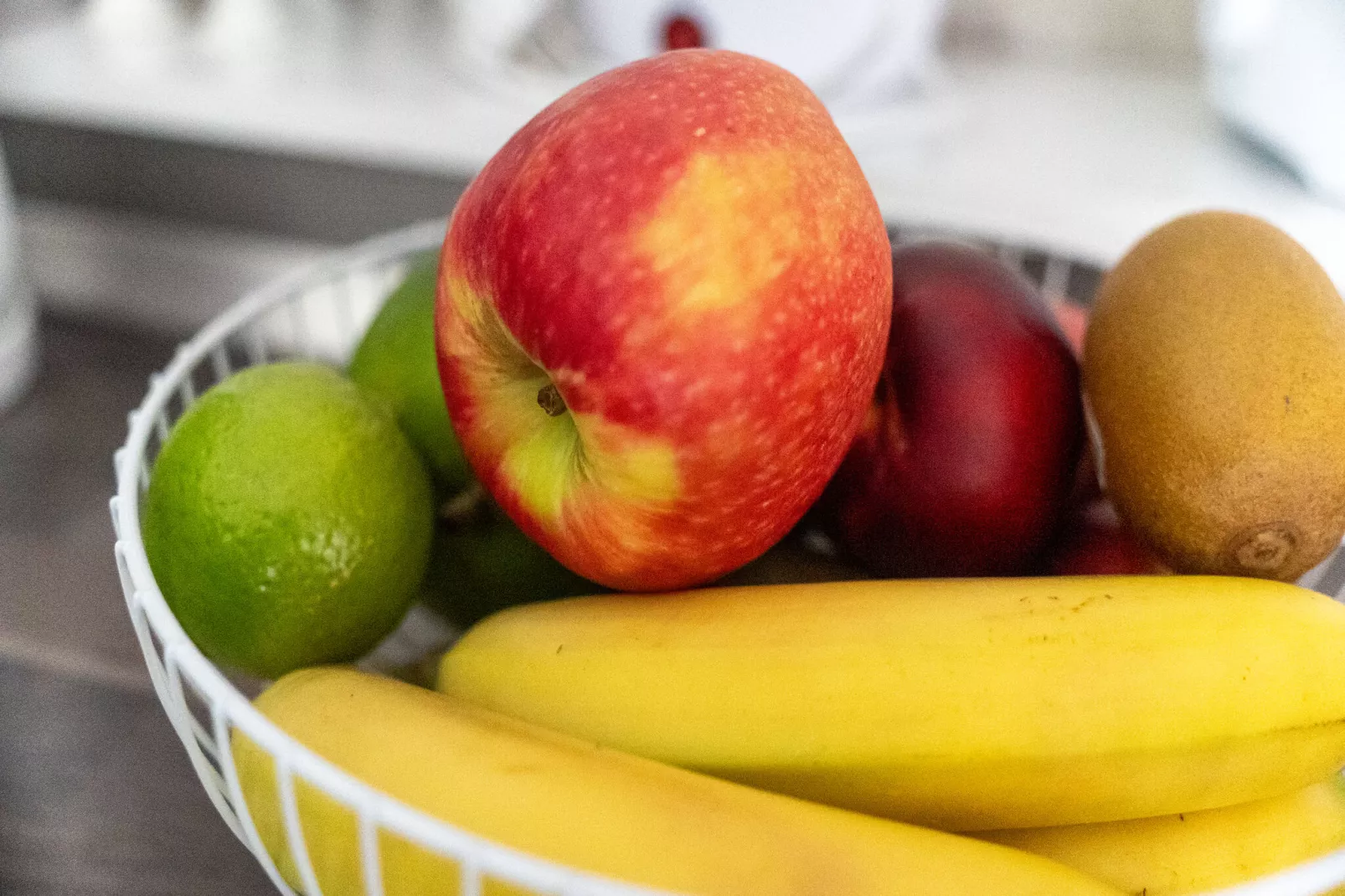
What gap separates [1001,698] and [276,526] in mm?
253

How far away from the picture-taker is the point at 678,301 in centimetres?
29

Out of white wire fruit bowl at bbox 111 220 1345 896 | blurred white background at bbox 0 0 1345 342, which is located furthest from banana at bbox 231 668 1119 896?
blurred white background at bbox 0 0 1345 342

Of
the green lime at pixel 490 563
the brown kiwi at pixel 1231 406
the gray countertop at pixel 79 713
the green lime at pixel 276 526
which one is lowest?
the gray countertop at pixel 79 713

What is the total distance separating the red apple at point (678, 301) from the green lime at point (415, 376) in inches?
4.0

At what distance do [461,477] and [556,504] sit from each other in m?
0.14

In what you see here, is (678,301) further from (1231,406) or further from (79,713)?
(79,713)

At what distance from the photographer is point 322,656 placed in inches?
15.0

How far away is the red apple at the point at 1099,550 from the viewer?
407 mm

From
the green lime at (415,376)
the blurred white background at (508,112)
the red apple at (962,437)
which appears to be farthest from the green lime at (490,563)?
the blurred white background at (508,112)

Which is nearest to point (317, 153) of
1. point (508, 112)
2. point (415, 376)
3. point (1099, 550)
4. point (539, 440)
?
point (508, 112)

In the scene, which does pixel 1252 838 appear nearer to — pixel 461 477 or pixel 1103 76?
pixel 461 477

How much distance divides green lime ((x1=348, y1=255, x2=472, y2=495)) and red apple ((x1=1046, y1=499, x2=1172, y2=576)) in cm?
28

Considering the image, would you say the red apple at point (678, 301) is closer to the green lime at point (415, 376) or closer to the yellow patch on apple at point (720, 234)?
the yellow patch on apple at point (720, 234)

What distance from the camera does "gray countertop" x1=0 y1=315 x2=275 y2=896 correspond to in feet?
1.34
